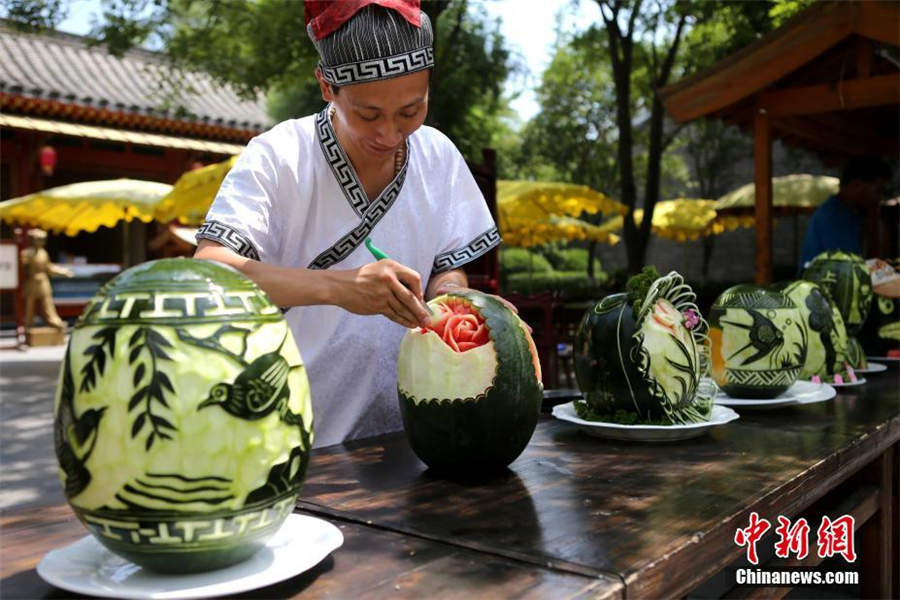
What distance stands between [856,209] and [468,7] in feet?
17.6

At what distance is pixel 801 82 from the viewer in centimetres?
556

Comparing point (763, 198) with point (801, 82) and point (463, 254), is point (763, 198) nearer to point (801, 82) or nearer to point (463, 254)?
point (801, 82)

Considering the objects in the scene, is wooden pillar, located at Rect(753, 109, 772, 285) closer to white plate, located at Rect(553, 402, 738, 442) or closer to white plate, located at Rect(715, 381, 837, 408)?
white plate, located at Rect(715, 381, 837, 408)

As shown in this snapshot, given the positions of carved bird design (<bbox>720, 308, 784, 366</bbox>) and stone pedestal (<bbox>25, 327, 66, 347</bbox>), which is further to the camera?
stone pedestal (<bbox>25, 327, 66, 347</bbox>)

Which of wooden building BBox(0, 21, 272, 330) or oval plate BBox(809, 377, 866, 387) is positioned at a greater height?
wooden building BBox(0, 21, 272, 330)

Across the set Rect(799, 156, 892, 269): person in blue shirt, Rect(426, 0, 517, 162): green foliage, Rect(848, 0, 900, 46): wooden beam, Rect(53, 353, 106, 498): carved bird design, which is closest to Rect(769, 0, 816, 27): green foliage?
Rect(848, 0, 900, 46): wooden beam

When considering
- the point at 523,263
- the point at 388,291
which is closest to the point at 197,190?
the point at 388,291

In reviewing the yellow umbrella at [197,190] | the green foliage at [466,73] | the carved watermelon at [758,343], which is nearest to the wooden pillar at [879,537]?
the carved watermelon at [758,343]

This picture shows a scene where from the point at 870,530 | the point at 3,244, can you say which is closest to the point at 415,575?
the point at 870,530

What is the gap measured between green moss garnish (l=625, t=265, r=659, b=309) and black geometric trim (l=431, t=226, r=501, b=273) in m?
0.46

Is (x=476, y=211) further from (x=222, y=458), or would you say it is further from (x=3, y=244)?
(x=3, y=244)

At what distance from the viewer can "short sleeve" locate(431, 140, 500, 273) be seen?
211cm

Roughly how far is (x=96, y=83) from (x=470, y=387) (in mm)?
15895

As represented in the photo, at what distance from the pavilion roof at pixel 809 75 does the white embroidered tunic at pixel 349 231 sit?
388 cm
